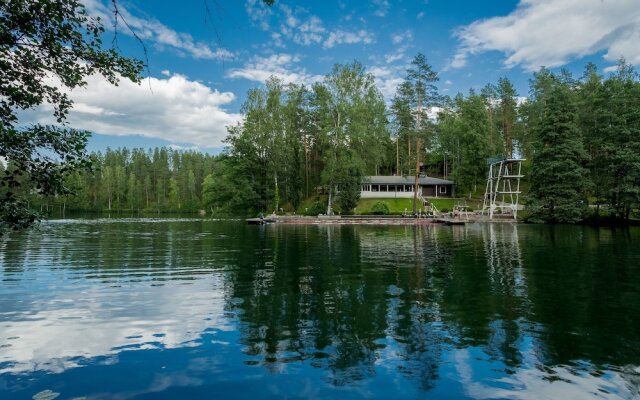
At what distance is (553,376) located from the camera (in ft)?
25.0

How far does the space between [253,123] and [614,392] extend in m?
72.3

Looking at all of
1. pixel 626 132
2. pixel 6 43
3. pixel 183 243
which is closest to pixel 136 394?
pixel 6 43

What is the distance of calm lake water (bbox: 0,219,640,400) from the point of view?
7.32 metres

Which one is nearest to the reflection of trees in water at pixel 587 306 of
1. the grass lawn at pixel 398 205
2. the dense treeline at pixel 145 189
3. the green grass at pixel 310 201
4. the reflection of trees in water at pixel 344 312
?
the reflection of trees in water at pixel 344 312

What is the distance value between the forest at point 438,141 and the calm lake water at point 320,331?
3280 centimetres

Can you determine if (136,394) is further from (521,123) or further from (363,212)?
(521,123)

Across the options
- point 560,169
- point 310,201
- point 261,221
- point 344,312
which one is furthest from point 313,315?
point 310,201

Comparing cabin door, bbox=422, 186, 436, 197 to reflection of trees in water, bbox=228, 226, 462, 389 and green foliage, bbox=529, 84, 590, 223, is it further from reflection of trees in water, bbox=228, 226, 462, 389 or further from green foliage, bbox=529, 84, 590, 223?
reflection of trees in water, bbox=228, 226, 462, 389

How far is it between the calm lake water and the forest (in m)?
32.8

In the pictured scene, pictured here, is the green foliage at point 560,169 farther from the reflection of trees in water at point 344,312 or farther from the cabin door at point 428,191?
the reflection of trees in water at point 344,312

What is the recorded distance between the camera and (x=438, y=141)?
101250mm

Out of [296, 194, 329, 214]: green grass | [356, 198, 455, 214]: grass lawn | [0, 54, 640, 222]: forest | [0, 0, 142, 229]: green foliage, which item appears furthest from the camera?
[296, 194, 329, 214]: green grass

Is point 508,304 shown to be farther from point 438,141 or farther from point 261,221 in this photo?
point 438,141

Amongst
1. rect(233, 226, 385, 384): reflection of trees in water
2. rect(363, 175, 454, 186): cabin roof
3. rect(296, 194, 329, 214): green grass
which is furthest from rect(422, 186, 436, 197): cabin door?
rect(233, 226, 385, 384): reflection of trees in water
